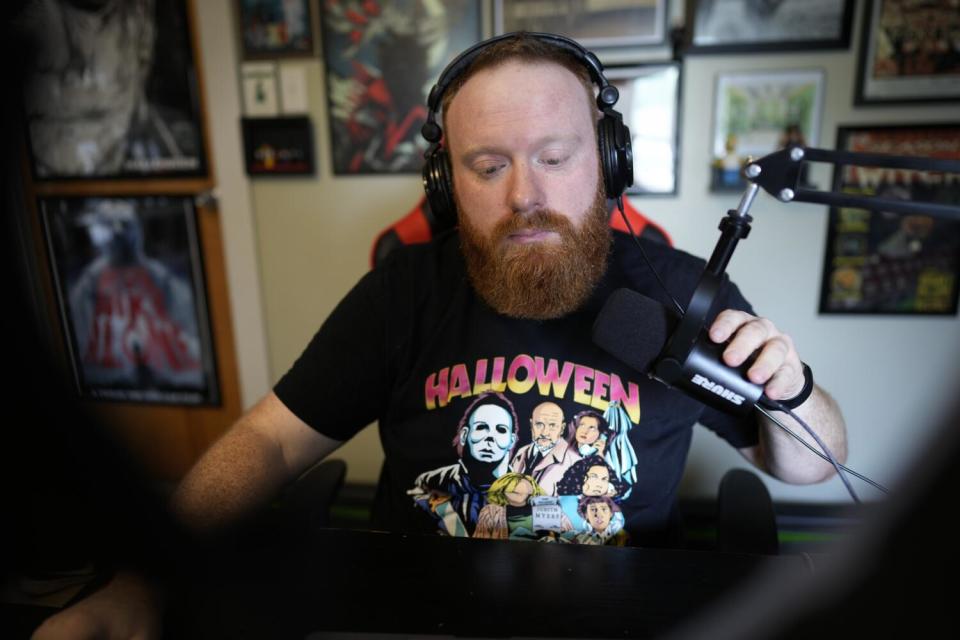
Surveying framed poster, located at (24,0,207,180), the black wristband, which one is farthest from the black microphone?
framed poster, located at (24,0,207,180)

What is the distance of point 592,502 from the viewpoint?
32.2 inches

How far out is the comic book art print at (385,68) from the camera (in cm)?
154

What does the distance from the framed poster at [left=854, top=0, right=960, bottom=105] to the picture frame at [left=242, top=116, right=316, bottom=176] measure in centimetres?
153

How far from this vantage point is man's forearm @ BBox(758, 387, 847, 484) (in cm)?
80

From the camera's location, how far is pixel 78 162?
70.9 inches

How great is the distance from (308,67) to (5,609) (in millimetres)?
1654

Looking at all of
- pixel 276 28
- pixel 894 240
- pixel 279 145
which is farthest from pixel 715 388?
pixel 276 28

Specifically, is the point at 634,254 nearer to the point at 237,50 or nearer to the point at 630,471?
the point at 630,471

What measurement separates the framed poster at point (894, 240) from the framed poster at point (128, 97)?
75.4 inches

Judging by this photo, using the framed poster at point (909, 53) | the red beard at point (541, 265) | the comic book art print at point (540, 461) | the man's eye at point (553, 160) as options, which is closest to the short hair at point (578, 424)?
the comic book art print at point (540, 461)

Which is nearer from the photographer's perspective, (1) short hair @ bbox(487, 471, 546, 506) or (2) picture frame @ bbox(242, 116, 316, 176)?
(1) short hair @ bbox(487, 471, 546, 506)

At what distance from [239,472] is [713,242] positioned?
1.33m

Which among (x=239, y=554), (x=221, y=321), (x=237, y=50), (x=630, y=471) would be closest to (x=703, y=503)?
(x=630, y=471)

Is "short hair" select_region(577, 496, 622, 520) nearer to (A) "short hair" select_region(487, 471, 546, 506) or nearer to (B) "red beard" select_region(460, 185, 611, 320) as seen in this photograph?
(A) "short hair" select_region(487, 471, 546, 506)
